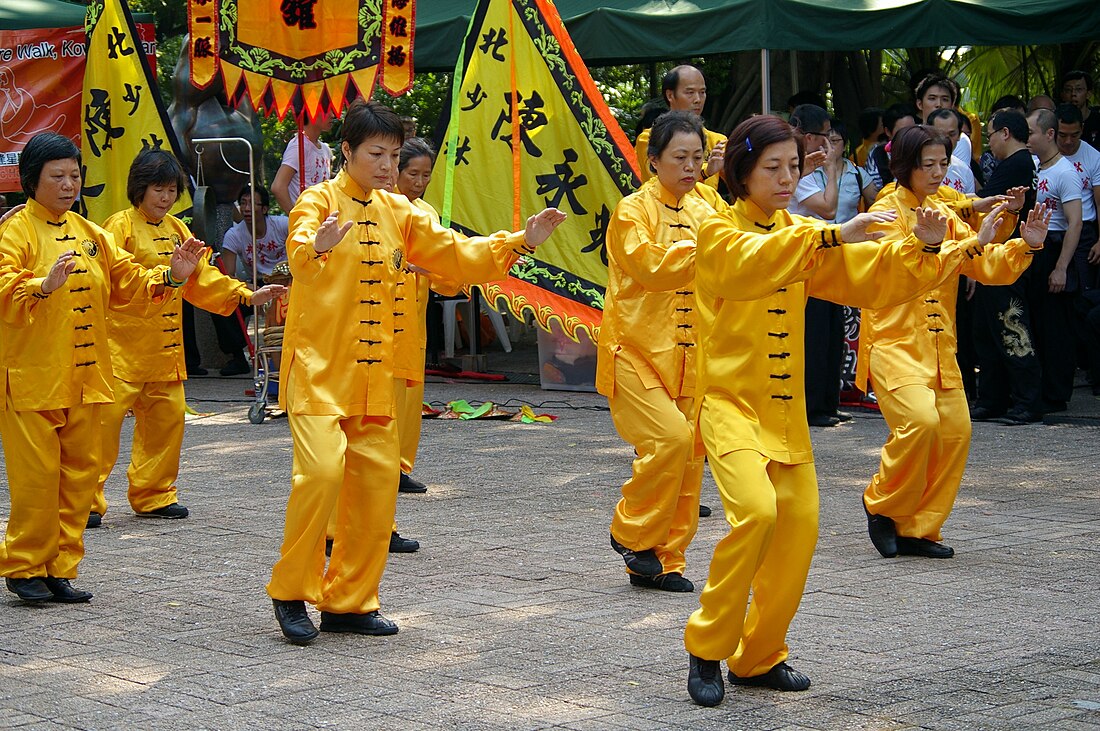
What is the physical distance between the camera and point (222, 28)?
10.4 m

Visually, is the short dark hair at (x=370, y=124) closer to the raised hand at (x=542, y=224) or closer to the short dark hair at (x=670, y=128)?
the raised hand at (x=542, y=224)

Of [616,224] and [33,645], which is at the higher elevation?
[616,224]

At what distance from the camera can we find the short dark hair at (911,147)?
6.76m

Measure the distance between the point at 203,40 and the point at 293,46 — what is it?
2.05ft

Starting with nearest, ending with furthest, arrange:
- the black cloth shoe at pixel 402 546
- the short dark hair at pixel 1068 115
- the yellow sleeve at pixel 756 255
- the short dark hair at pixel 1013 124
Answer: the yellow sleeve at pixel 756 255 → the black cloth shoe at pixel 402 546 → the short dark hair at pixel 1013 124 → the short dark hair at pixel 1068 115

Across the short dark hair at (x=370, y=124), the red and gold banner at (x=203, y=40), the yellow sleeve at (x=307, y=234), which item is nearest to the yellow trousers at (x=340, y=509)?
the yellow sleeve at (x=307, y=234)

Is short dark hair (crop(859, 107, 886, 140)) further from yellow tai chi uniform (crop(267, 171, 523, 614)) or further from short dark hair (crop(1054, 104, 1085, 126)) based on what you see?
yellow tai chi uniform (crop(267, 171, 523, 614))

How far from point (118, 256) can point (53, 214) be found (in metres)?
0.34

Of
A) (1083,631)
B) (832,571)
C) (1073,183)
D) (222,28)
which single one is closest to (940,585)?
(832,571)

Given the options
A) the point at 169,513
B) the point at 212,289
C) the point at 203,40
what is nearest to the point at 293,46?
the point at 203,40

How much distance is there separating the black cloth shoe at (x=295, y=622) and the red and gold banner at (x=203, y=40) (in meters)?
5.93

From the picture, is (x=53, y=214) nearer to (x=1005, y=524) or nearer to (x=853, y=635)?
(x=853, y=635)

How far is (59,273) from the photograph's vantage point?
5594 mm

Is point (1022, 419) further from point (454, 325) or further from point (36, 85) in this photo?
point (36, 85)
